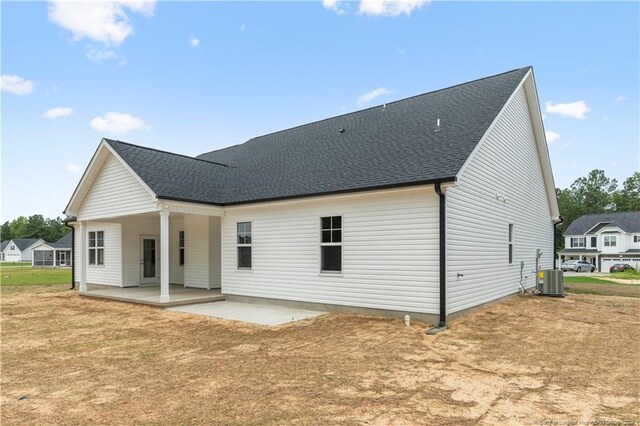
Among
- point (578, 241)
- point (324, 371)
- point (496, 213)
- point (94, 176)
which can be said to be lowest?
point (578, 241)

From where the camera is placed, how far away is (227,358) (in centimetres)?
A: 605

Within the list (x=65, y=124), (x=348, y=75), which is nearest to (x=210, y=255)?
(x=65, y=124)

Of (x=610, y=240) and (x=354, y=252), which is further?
(x=610, y=240)

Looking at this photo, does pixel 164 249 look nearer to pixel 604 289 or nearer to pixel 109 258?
pixel 109 258

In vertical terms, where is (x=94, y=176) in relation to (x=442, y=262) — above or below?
above

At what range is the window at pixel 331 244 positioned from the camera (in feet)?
32.9

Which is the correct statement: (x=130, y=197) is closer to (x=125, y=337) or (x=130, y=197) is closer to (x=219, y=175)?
(x=219, y=175)

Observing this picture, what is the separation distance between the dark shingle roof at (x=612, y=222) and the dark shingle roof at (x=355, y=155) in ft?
154

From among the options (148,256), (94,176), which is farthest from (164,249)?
(148,256)

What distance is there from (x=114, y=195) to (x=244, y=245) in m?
5.24

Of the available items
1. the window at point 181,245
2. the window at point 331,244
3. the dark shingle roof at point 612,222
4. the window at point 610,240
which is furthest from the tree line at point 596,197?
the window at point 331,244

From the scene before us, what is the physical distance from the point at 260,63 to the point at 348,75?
4967 millimetres

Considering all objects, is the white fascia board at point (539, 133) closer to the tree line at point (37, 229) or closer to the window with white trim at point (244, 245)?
the window with white trim at point (244, 245)

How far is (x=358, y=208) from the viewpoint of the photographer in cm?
959
